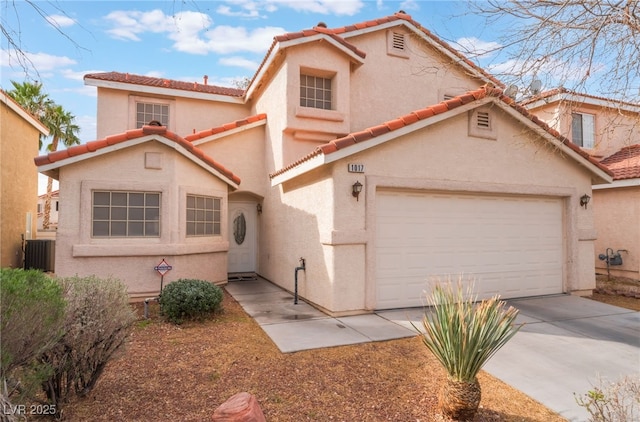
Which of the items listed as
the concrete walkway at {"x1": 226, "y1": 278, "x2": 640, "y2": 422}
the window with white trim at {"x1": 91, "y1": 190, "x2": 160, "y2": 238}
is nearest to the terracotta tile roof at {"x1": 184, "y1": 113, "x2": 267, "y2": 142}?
the window with white trim at {"x1": 91, "y1": 190, "x2": 160, "y2": 238}

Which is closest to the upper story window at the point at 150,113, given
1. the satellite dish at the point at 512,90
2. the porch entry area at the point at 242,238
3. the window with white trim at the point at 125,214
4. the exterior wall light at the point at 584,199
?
the porch entry area at the point at 242,238

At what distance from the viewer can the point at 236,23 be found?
4.97 metres

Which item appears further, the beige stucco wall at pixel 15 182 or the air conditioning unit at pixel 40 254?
the air conditioning unit at pixel 40 254

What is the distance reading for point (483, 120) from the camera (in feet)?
29.4

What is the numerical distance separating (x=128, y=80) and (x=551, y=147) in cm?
1498

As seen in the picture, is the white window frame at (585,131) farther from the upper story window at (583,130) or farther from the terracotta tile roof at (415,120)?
the terracotta tile roof at (415,120)

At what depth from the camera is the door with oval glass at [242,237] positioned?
1309cm

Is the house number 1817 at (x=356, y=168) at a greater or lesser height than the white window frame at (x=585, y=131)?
lesser

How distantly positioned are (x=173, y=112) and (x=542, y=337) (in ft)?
47.5

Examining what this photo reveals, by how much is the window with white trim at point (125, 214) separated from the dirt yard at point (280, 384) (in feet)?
12.5

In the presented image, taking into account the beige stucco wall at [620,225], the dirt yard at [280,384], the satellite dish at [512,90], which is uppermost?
the satellite dish at [512,90]

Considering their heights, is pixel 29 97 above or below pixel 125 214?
above

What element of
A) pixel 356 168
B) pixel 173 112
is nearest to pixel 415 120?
pixel 356 168

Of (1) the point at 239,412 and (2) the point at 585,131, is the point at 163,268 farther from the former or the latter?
(2) the point at 585,131
